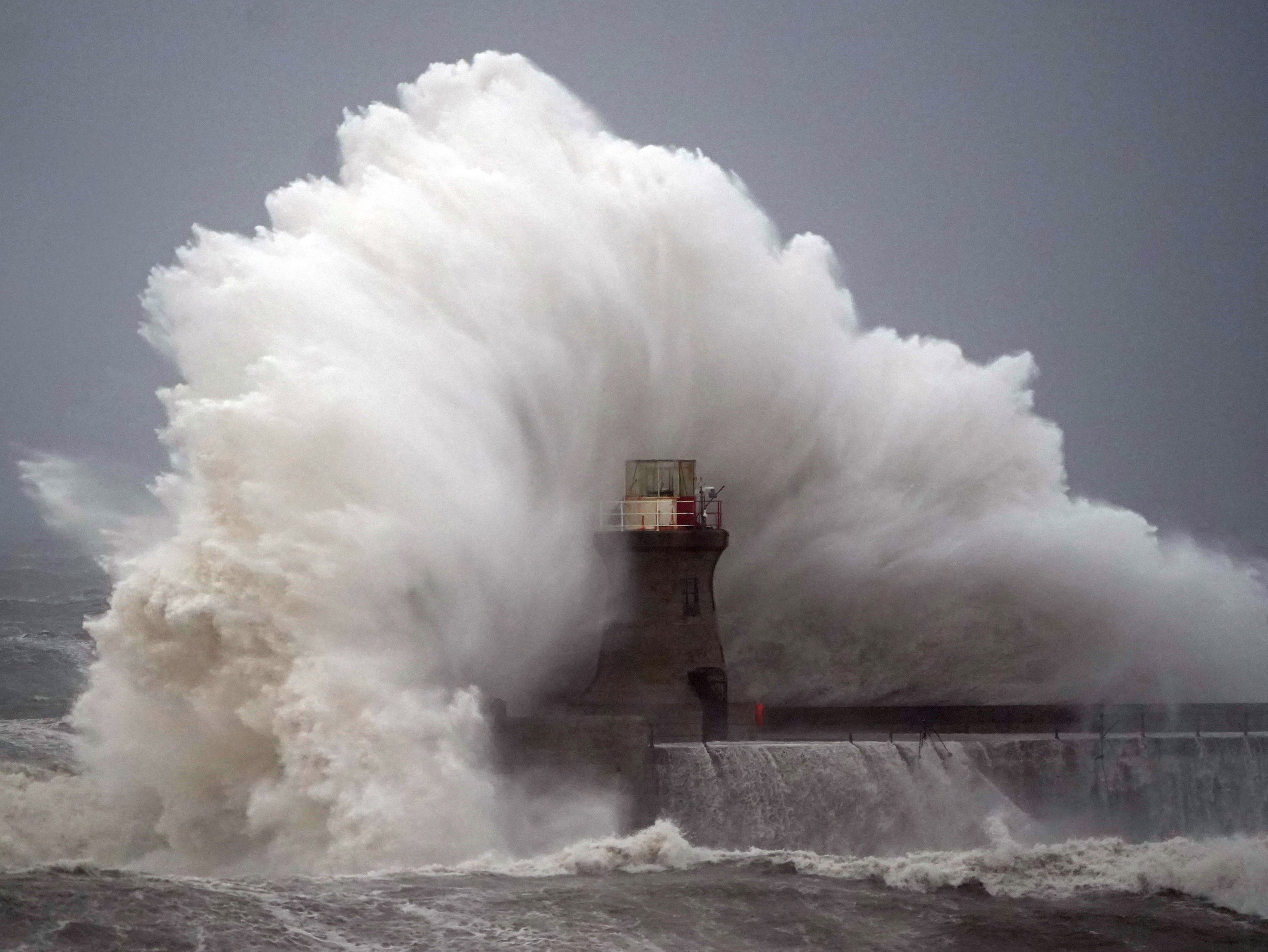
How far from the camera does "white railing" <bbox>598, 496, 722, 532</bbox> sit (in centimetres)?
2184

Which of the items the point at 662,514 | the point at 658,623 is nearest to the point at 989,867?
the point at 658,623

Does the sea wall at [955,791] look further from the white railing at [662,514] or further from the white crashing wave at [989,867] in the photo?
the white railing at [662,514]

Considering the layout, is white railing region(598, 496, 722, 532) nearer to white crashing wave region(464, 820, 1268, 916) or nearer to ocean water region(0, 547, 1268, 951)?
ocean water region(0, 547, 1268, 951)

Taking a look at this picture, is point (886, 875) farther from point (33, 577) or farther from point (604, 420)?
point (33, 577)

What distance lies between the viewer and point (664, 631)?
21453mm

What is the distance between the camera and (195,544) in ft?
61.5

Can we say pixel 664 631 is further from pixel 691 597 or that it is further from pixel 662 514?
pixel 662 514

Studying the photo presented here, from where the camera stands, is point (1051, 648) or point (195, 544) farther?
point (1051, 648)

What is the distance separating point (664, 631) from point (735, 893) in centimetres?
469

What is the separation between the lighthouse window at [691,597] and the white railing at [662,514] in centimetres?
66

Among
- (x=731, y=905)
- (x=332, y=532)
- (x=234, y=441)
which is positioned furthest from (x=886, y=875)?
(x=234, y=441)

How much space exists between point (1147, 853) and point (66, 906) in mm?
11523

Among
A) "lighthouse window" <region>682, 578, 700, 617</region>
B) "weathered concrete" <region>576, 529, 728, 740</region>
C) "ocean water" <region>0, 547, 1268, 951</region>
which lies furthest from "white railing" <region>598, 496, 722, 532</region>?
"ocean water" <region>0, 547, 1268, 951</region>

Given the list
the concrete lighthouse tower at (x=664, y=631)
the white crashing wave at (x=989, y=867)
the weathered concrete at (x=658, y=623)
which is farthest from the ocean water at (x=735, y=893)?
the weathered concrete at (x=658, y=623)
